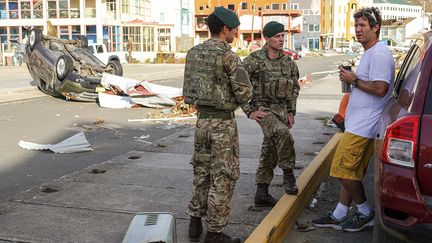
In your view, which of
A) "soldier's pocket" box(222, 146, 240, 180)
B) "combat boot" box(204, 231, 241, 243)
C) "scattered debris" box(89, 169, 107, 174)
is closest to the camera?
"soldier's pocket" box(222, 146, 240, 180)

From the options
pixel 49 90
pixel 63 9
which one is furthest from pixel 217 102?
pixel 63 9

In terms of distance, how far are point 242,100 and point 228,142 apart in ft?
1.09

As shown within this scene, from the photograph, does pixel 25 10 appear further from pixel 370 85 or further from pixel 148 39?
pixel 370 85

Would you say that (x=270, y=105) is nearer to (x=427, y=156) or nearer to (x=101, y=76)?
(x=427, y=156)

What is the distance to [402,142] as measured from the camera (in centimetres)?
303

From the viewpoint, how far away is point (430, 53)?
317 cm

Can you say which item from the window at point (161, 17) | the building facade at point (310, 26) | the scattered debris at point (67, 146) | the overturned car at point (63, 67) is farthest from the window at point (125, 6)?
the building facade at point (310, 26)

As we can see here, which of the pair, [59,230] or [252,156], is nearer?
[59,230]

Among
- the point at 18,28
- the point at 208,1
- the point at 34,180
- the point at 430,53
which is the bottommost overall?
the point at 34,180

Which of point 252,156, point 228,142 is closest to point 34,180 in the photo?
point 252,156

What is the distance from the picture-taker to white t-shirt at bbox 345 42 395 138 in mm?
4121

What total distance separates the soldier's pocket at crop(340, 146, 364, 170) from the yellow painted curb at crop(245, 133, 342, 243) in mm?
697

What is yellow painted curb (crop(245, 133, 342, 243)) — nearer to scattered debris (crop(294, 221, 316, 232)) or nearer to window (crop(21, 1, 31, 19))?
scattered debris (crop(294, 221, 316, 232))

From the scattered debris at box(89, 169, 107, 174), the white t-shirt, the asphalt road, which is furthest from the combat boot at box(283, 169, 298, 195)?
the asphalt road
